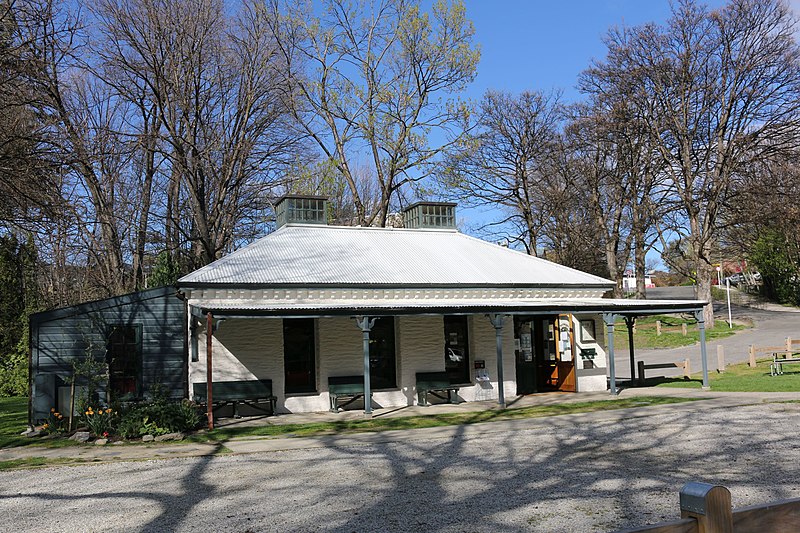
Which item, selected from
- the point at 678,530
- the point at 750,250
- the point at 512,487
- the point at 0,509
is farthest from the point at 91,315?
the point at 750,250

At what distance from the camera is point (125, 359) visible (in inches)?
631

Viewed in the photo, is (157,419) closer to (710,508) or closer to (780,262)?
(710,508)

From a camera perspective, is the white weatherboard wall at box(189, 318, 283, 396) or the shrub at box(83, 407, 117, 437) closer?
the shrub at box(83, 407, 117, 437)

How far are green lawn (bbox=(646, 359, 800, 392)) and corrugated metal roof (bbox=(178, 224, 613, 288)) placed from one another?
3.70m

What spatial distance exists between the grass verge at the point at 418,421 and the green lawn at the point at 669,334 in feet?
59.7

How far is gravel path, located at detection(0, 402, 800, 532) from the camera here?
678 cm

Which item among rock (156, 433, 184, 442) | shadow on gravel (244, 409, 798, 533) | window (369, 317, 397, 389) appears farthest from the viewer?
window (369, 317, 397, 389)

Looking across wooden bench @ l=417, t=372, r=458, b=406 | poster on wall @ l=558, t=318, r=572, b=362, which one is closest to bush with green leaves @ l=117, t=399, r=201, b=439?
wooden bench @ l=417, t=372, r=458, b=406

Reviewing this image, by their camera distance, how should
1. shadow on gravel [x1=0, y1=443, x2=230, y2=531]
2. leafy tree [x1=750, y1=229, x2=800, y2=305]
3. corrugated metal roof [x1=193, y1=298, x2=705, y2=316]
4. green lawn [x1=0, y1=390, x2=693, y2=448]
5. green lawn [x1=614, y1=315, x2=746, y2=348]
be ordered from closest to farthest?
shadow on gravel [x1=0, y1=443, x2=230, y2=531], green lawn [x1=0, y1=390, x2=693, y2=448], corrugated metal roof [x1=193, y1=298, x2=705, y2=316], green lawn [x1=614, y1=315, x2=746, y2=348], leafy tree [x1=750, y1=229, x2=800, y2=305]

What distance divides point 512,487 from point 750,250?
44166mm

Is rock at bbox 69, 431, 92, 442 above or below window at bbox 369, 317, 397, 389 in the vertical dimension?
below

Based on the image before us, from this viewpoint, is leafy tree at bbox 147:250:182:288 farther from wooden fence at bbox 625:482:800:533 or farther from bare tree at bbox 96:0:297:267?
wooden fence at bbox 625:482:800:533

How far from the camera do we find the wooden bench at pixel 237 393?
15.5m

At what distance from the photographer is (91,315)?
613 inches
